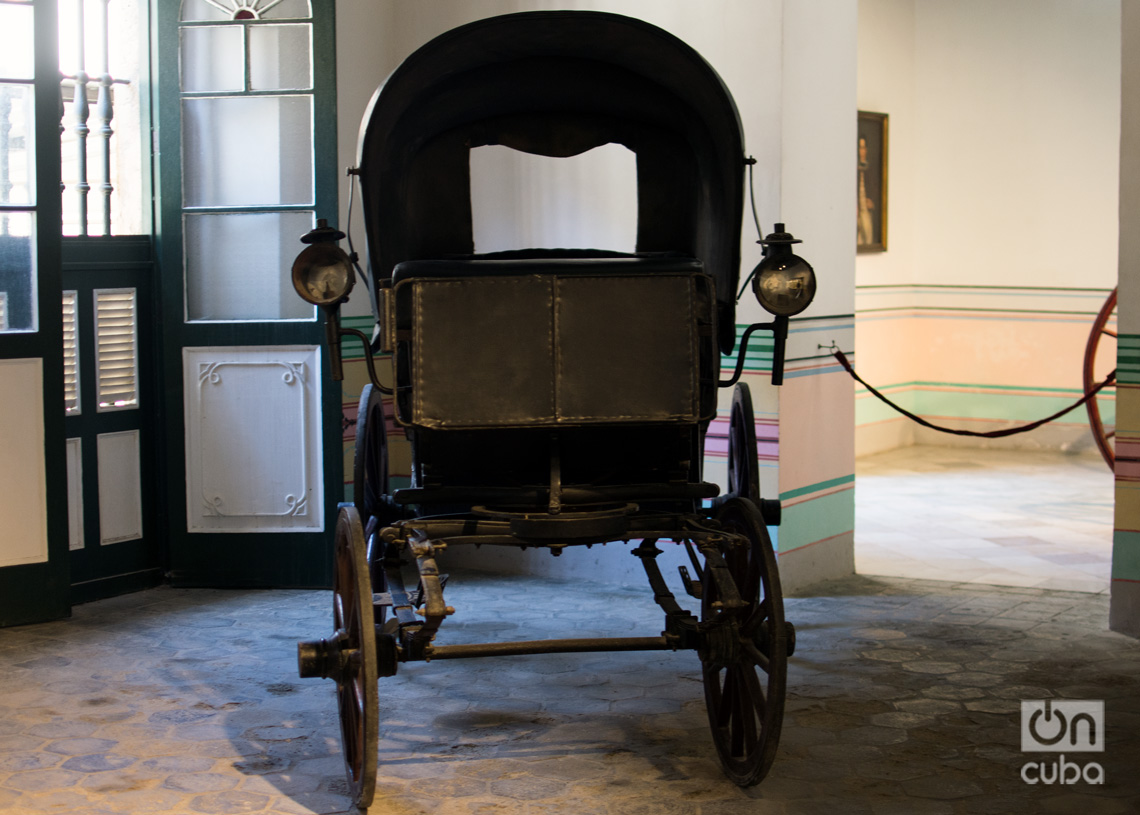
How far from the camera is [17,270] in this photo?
4730 millimetres

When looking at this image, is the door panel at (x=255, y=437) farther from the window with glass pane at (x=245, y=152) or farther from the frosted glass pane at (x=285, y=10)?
the frosted glass pane at (x=285, y=10)

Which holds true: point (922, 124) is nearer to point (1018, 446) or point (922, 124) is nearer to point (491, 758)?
point (1018, 446)

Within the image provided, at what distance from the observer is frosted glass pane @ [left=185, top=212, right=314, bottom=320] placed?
529 centimetres

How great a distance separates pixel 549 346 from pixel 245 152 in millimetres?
2649

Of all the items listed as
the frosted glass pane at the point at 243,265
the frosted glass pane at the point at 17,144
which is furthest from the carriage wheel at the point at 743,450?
the frosted glass pane at the point at 17,144

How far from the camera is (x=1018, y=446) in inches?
376

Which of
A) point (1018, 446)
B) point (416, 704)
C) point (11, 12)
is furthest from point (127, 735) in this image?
point (1018, 446)

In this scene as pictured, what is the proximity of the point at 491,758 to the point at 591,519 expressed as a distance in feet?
2.62

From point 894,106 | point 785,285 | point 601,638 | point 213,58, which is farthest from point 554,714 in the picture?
point 894,106

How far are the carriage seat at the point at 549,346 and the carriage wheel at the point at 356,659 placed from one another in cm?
36

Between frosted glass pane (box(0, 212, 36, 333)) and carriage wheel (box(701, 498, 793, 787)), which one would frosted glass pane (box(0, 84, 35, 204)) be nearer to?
frosted glass pane (box(0, 212, 36, 333))

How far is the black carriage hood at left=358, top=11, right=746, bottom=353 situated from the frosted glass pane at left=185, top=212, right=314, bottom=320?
4.33 ft

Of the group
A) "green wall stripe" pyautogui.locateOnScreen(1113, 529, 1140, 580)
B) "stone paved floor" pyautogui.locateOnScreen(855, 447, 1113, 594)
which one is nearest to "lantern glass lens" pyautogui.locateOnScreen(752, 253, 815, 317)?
"green wall stripe" pyautogui.locateOnScreen(1113, 529, 1140, 580)

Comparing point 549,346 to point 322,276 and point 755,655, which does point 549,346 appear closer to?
point 322,276
